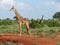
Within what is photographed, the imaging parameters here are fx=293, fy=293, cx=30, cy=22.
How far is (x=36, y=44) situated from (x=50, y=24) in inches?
1438

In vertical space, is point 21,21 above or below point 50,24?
above

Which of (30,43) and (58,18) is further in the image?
(58,18)

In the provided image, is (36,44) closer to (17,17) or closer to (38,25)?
(17,17)

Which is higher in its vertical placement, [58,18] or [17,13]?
[17,13]

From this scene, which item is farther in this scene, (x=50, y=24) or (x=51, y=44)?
(x=50, y=24)

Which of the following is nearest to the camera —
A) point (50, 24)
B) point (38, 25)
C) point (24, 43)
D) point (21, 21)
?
point (24, 43)

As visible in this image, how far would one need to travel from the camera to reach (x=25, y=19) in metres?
26.0

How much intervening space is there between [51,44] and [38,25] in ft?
90.6

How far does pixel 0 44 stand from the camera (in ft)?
59.0

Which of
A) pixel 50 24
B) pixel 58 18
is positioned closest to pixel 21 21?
pixel 50 24

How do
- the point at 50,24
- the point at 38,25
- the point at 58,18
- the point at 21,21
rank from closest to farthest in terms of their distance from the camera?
the point at 21,21 < the point at 38,25 < the point at 50,24 < the point at 58,18

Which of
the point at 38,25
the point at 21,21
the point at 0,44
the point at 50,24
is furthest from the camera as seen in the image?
the point at 50,24

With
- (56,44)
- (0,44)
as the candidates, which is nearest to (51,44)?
(56,44)

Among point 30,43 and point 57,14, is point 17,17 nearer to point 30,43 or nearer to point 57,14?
point 30,43
